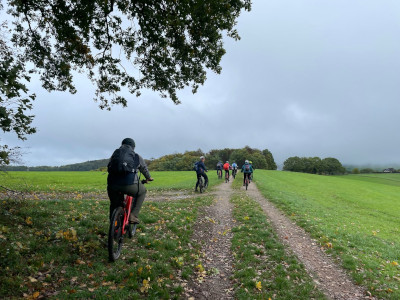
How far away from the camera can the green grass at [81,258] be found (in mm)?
4645

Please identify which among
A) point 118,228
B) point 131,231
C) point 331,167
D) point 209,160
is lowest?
point 131,231

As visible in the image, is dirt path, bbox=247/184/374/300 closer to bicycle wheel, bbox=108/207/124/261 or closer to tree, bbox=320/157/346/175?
bicycle wheel, bbox=108/207/124/261

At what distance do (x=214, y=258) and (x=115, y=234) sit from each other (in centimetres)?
303

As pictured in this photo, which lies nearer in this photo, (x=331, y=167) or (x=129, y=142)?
(x=129, y=142)

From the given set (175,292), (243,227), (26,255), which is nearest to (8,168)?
(26,255)

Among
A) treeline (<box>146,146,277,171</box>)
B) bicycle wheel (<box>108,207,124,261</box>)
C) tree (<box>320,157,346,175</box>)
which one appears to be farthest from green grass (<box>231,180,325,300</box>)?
tree (<box>320,157,346,175</box>)

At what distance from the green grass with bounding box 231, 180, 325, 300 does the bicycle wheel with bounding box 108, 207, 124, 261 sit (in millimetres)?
2870

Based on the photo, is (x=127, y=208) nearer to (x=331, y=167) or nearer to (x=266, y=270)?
(x=266, y=270)

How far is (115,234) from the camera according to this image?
580 cm

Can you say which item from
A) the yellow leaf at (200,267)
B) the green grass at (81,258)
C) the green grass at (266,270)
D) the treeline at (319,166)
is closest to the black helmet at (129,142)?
the green grass at (81,258)

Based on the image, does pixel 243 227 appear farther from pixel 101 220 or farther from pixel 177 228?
pixel 101 220

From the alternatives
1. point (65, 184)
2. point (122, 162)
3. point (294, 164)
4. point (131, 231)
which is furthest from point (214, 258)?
point (294, 164)

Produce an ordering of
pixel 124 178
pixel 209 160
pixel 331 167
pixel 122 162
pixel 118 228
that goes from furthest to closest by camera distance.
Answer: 1. pixel 331 167
2. pixel 209 160
3. pixel 118 228
4. pixel 124 178
5. pixel 122 162

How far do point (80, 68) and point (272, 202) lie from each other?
14.2m
